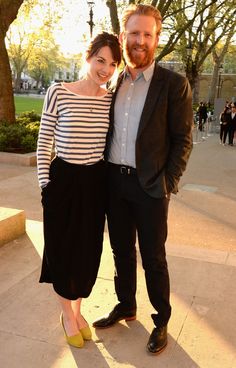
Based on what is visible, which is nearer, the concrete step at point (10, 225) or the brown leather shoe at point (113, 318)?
the brown leather shoe at point (113, 318)

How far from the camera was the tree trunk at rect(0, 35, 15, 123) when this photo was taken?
11.8 m

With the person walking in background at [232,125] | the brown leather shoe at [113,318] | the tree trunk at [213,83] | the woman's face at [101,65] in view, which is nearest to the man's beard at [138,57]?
the woman's face at [101,65]

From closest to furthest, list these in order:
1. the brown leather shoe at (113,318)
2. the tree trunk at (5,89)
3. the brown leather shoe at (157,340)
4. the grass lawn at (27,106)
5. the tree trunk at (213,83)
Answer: the brown leather shoe at (157,340) → the brown leather shoe at (113,318) → the tree trunk at (5,89) → the grass lawn at (27,106) → the tree trunk at (213,83)

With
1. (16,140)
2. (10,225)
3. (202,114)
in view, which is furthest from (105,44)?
(202,114)

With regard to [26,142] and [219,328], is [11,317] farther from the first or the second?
[26,142]

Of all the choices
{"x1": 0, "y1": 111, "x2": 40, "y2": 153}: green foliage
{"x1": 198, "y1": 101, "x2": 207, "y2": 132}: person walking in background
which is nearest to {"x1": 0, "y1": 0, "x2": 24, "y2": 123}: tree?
{"x1": 0, "y1": 111, "x2": 40, "y2": 153}: green foliage

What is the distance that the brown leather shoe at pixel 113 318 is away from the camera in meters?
3.12

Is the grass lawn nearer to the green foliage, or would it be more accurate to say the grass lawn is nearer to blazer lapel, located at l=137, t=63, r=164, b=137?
the green foliage

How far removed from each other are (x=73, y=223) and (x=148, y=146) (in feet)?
2.30

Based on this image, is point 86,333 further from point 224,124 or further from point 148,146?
point 224,124

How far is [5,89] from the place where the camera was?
12070 millimetres

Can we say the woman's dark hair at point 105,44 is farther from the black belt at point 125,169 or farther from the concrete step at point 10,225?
the concrete step at point 10,225

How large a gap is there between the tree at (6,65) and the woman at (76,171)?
9.94 meters

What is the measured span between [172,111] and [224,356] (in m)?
1.66
